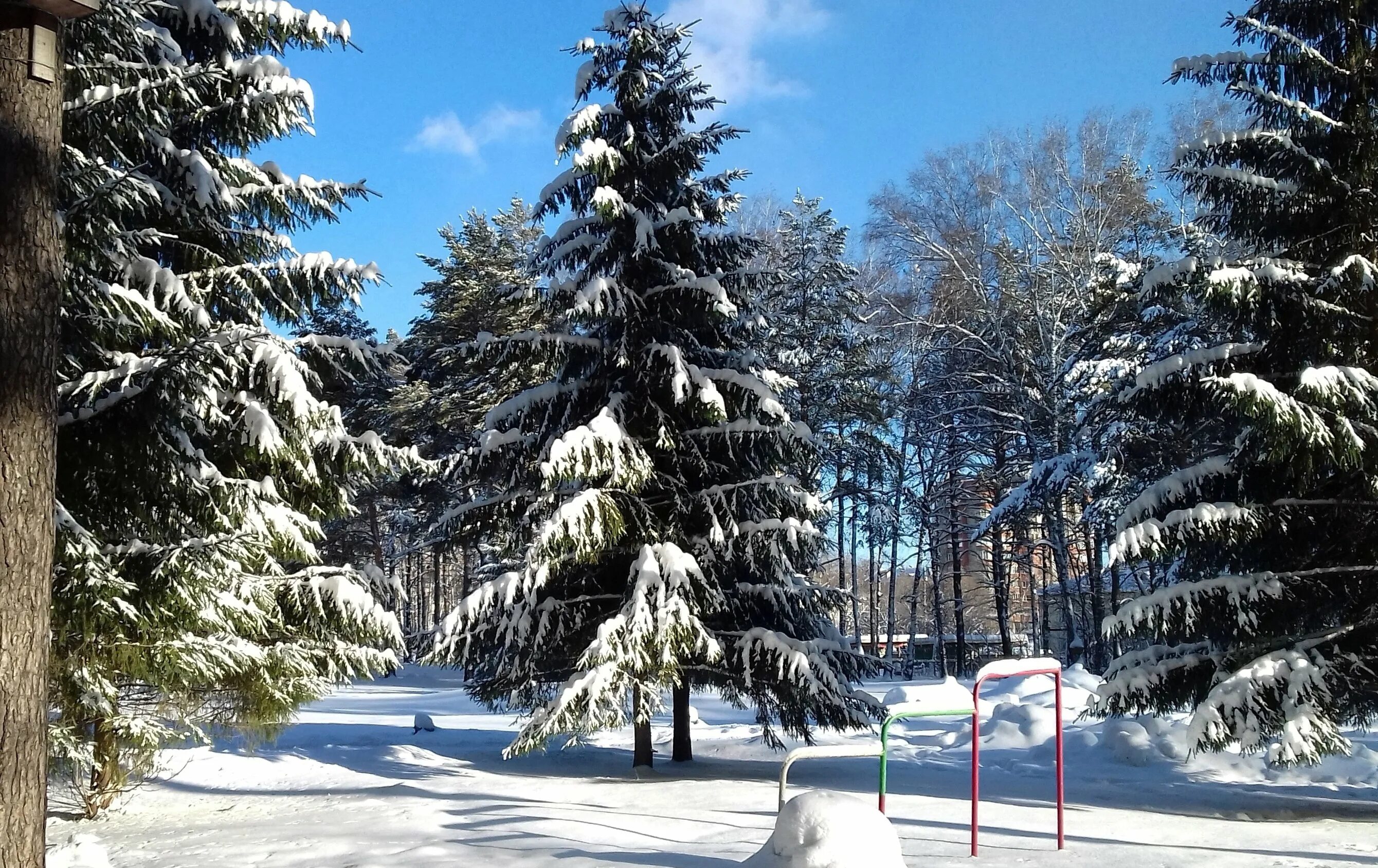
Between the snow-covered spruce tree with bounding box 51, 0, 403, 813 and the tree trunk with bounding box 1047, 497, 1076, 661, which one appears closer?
the snow-covered spruce tree with bounding box 51, 0, 403, 813

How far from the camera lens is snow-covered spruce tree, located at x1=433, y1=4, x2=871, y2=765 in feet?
33.5

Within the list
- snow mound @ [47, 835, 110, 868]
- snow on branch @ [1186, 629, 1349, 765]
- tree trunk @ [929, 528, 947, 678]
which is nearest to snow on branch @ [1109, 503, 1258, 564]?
snow on branch @ [1186, 629, 1349, 765]

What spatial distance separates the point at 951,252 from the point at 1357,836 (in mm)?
17377

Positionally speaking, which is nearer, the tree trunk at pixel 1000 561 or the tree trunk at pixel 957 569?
the tree trunk at pixel 1000 561

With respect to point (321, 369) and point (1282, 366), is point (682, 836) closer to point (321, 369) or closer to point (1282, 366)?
point (321, 369)

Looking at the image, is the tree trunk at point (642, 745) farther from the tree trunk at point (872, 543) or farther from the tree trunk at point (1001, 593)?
the tree trunk at point (1001, 593)

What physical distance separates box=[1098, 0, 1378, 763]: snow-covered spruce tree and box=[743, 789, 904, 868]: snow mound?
4.30 metres

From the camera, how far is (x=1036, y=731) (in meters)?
14.1

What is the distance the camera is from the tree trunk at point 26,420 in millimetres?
4156

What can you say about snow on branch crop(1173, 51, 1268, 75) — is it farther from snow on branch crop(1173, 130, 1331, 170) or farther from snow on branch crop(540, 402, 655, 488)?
snow on branch crop(540, 402, 655, 488)

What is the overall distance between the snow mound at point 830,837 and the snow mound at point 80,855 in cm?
417

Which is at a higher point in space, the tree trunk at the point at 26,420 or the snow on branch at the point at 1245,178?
the snow on branch at the point at 1245,178

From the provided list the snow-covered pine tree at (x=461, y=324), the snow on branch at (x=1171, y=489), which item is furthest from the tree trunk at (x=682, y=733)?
the snow-covered pine tree at (x=461, y=324)

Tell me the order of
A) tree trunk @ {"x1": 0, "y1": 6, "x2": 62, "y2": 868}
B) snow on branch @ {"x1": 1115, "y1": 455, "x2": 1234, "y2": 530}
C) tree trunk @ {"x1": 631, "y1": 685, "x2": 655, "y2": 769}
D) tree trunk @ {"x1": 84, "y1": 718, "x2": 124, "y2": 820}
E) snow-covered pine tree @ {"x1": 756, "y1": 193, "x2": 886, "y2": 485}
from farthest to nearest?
A: snow-covered pine tree @ {"x1": 756, "y1": 193, "x2": 886, "y2": 485}, tree trunk @ {"x1": 631, "y1": 685, "x2": 655, "y2": 769}, snow on branch @ {"x1": 1115, "y1": 455, "x2": 1234, "y2": 530}, tree trunk @ {"x1": 84, "y1": 718, "x2": 124, "y2": 820}, tree trunk @ {"x1": 0, "y1": 6, "x2": 62, "y2": 868}
